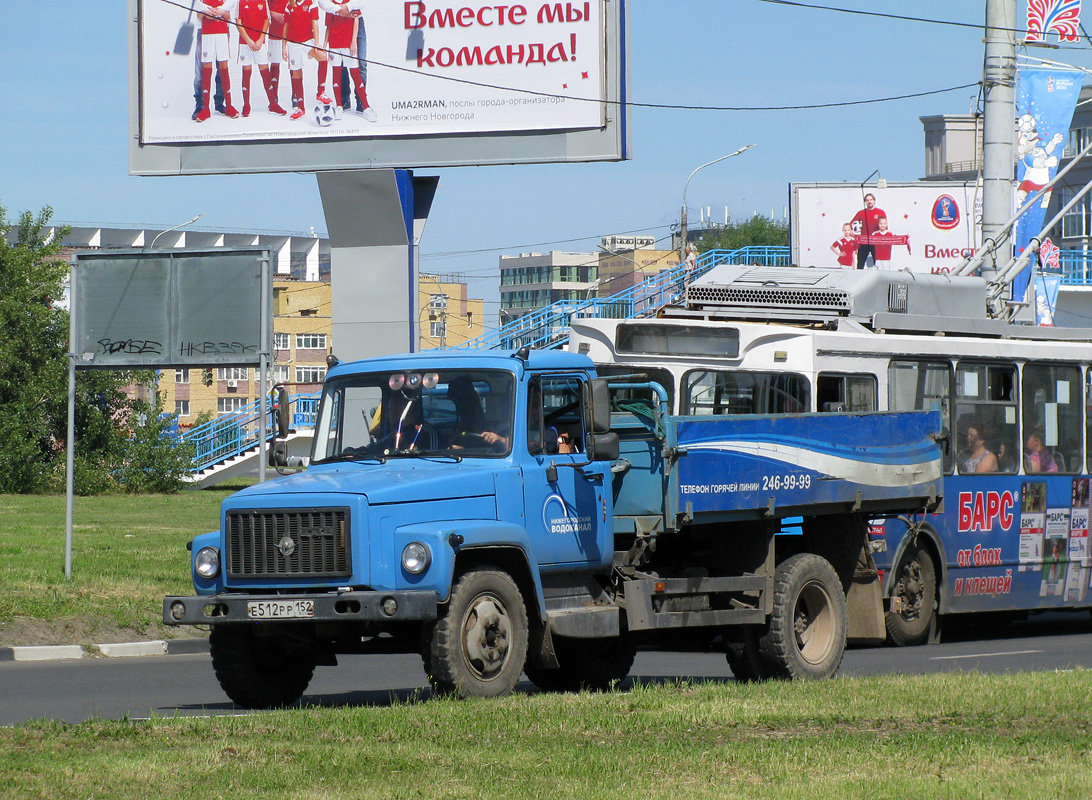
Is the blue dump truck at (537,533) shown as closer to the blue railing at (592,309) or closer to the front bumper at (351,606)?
the front bumper at (351,606)

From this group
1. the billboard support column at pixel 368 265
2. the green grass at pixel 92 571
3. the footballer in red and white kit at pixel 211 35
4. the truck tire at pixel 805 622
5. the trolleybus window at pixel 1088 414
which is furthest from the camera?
the footballer in red and white kit at pixel 211 35

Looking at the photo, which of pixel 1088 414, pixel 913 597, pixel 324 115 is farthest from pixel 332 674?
pixel 324 115

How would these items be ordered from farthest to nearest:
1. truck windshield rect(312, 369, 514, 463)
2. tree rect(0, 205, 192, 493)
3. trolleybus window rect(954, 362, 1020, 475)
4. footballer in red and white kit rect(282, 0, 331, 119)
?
1. tree rect(0, 205, 192, 493)
2. footballer in red and white kit rect(282, 0, 331, 119)
3. trolleybus window rect(954, 362, 1020, 475)
4. truck windshield rect(312, 369, 514, 463)

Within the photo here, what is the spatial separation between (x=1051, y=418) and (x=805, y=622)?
708 cm

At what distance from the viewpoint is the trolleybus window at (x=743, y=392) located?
15.2 m

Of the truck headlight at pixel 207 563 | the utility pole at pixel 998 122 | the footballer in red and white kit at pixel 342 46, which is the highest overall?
the footballer in red and white kit at pixel 342 46

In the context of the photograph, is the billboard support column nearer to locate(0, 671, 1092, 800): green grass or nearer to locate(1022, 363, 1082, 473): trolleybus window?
locate(1022, 363, 1082, 473): trolleybus window

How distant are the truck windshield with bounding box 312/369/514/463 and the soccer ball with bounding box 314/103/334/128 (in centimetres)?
1602

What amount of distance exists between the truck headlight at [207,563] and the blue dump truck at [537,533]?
0.01 metres

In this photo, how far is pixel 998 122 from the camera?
21031mm

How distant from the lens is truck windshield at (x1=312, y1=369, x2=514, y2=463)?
10789mm

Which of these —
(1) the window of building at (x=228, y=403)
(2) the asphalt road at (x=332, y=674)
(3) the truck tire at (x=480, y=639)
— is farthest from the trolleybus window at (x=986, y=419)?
(1) the window of building at (x=228, y=403)

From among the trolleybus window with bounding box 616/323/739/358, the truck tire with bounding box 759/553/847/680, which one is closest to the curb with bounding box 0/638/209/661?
the trolleybus window with bounding box 616/323/739/358

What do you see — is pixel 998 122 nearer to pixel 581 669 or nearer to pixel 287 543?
pixel 581 669
